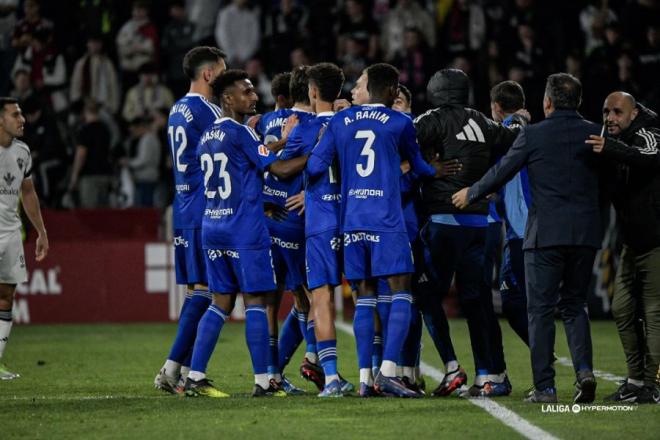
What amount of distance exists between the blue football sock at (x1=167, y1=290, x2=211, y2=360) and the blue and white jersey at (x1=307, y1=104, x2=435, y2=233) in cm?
151

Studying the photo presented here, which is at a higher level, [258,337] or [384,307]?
[384,307]

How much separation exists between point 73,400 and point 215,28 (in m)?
13.1

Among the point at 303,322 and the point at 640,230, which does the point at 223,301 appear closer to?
the point at 303,322

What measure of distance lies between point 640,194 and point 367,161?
2016 mm

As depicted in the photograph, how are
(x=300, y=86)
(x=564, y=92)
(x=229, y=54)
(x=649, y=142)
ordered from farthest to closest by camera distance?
1. (x=229, y=54)
2. (x=300, y=86)
3. (x=649, y=142)
4. (x=564, y=92)

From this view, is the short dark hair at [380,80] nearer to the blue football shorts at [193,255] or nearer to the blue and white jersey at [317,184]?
the blue and white jersey at [317,184]

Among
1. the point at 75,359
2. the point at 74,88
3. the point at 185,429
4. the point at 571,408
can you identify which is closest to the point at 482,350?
the point at 571,408

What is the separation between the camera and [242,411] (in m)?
8.89

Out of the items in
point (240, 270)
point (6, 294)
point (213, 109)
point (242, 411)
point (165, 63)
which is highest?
point (165, 63)

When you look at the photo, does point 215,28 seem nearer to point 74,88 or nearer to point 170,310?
point 74,88

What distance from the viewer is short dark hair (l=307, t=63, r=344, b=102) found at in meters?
9.90

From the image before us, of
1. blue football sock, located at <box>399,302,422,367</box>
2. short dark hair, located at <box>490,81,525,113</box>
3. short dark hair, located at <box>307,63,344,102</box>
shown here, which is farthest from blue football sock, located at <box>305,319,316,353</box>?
short dark hair, located at <box>490,81,525,113</box>

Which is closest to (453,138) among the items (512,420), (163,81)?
(512,420)

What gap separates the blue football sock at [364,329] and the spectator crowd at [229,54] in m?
10.3
